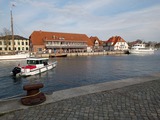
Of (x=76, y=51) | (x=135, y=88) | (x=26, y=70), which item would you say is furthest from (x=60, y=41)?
(x=135, y=88)

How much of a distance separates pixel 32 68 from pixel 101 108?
1925 cm

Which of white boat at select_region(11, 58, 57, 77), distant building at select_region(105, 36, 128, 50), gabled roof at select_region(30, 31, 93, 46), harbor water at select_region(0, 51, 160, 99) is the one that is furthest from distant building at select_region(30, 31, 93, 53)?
white boat at select_region(11, 58, 57, 77)

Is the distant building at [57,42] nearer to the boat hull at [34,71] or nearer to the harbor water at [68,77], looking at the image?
the harbor water at [68,77]

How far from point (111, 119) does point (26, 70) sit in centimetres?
1882

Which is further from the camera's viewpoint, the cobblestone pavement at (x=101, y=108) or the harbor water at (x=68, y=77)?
the harbor water at (x=68, y=77)

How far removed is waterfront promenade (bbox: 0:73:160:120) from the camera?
511 cm

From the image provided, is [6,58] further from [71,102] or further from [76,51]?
[71,102]

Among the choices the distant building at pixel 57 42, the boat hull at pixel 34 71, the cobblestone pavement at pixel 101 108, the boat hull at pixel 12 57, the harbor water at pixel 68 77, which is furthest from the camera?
the distant building at pixel 57 42

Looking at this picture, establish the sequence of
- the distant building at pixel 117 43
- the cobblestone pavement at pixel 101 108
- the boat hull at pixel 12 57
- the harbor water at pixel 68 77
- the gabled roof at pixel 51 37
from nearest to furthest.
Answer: the cobblestone pavement at pixel 101 108
the harbor water at pixel 68 77
the boat hull at pixel 12 57
the gabled roof at pixel 51 37
the distant building at pixel 117 43

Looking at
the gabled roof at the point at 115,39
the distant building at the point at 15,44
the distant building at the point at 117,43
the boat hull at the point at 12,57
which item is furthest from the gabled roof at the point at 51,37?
the gabled roof at the point at 115,39

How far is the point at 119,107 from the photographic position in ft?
18.9

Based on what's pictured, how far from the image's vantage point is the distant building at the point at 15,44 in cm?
6750

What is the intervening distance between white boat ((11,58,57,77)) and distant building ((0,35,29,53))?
1902 inches

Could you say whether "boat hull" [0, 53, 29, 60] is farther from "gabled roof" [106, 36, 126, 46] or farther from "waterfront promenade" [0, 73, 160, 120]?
"gabled roof" [106, 36, 126, 46]
